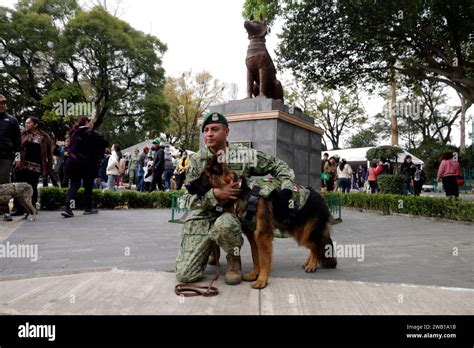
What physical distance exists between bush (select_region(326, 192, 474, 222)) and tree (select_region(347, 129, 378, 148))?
49.1 metres

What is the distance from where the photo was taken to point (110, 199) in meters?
10.2

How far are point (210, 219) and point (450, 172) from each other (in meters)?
9.79

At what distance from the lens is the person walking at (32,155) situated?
25.5 feet

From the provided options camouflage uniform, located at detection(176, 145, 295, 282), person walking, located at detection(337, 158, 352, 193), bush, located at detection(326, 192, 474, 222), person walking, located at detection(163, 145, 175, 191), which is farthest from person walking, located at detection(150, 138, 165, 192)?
camouflage uniform, located at detection(176, 145, 295, 282)

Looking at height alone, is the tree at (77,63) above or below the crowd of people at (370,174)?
above

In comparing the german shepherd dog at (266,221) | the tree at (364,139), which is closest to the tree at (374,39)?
the german shepherd dog at (266,221)

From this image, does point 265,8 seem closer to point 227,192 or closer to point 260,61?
point 260,61

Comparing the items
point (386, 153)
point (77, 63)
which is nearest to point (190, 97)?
point (77, 63)

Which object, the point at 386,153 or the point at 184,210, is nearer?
the point at 184,210

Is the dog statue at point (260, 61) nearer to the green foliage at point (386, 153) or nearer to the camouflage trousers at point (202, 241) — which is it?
the camouflage trousers at point (202, 241)

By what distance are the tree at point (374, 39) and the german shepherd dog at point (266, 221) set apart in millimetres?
10566

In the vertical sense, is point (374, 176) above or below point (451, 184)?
above

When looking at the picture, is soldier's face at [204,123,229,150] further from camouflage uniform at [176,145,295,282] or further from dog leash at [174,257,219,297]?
dog leash at [174,257,219,297]
